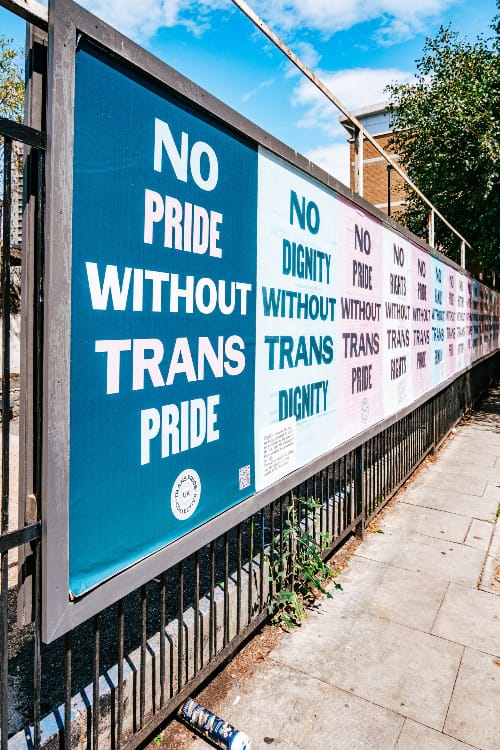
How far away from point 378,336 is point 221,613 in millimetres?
2976

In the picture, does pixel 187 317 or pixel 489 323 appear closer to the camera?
pixel 187 317

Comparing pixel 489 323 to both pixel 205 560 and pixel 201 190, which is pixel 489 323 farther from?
pixel 201 190

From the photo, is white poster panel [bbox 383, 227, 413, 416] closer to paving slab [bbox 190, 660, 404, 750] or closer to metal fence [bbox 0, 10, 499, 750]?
metal fence [bbox 0, 10, 499, 750]

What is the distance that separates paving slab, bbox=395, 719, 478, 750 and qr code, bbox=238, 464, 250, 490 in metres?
1.48

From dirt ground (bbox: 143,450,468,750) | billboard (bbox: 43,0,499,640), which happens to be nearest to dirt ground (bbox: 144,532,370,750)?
dirt ground (bbox: 143,450,468,750)

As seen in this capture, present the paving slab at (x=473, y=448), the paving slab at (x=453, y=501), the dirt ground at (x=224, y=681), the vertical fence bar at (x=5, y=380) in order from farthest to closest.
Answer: the paving slab at (x=473, y=448) < the paving slab at (x=453, y=501) < the dirt ground at (x=224, y=681) < the vertical fence bar at (x=5, y=380)

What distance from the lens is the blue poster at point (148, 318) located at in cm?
185

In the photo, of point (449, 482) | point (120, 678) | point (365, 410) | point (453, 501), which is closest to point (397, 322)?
point (365, 410)

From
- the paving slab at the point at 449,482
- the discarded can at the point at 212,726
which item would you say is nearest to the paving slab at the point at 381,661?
the discarded can at the point at 212,726

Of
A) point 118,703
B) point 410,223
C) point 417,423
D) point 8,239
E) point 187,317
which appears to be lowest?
point 118,703

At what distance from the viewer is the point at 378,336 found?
5.07 meters

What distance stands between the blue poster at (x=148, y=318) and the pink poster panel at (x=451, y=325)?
6.94 metres

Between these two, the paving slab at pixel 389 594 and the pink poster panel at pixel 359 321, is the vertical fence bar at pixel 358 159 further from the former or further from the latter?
the paving slab at pixel 389 594

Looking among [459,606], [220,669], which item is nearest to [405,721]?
[220,669]
